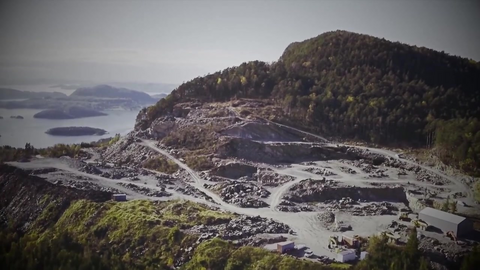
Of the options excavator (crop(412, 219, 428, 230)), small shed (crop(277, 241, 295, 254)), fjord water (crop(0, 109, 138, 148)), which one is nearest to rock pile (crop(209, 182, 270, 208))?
small shed (crop(277, 241, 295, 254))

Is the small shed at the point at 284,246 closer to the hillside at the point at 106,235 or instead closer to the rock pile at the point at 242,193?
the hillside at the point at 106,235

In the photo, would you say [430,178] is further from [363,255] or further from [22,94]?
[22,94]

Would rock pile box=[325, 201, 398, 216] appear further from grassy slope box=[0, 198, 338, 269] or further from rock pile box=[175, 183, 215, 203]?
rock pile box=[175, 183, 215, 203]

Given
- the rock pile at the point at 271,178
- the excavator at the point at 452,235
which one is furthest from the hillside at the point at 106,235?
the excavator at the point at 452,235

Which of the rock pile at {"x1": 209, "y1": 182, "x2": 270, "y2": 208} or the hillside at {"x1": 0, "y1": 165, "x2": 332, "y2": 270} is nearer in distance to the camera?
the hillside at {"x1": 0, "y1": 165, "x2": 332, "y2": 270}

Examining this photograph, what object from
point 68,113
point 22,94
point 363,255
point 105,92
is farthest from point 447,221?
point 22,94

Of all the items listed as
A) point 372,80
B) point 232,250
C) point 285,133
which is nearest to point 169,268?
point 232,250
